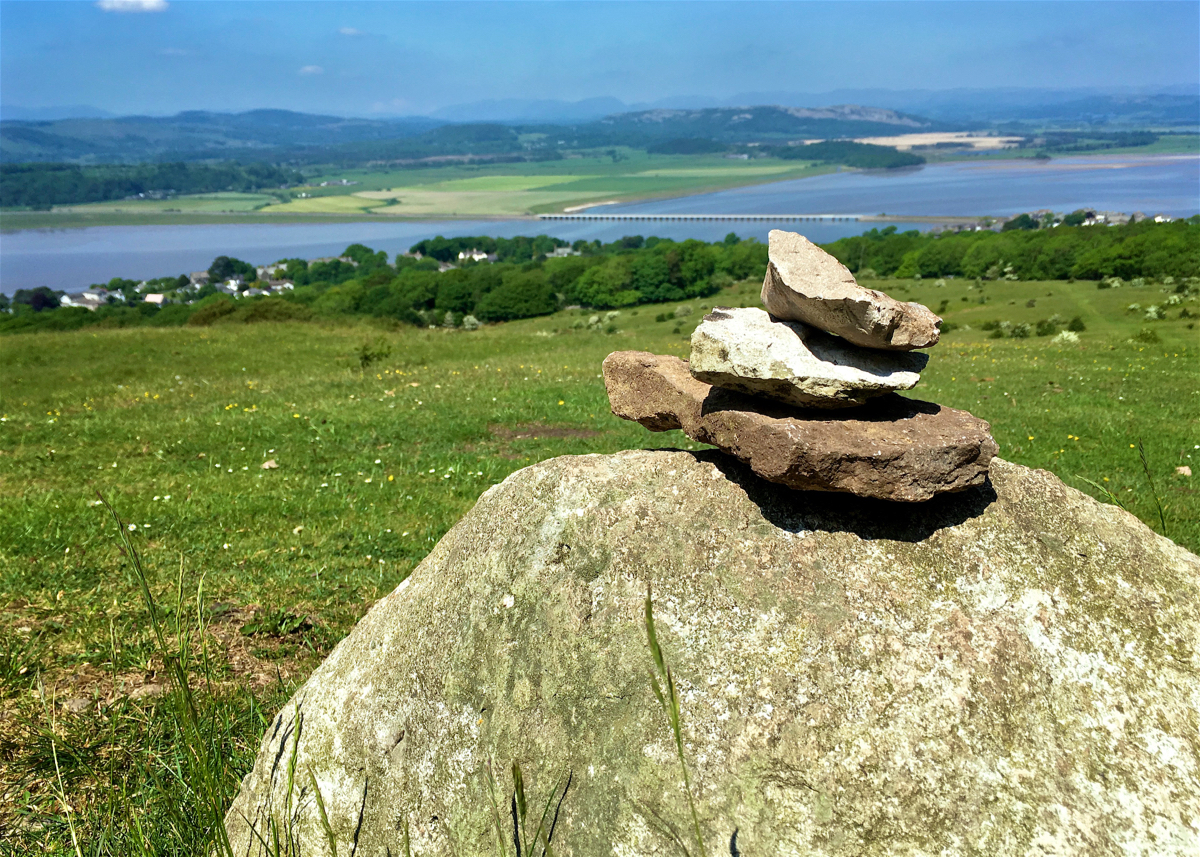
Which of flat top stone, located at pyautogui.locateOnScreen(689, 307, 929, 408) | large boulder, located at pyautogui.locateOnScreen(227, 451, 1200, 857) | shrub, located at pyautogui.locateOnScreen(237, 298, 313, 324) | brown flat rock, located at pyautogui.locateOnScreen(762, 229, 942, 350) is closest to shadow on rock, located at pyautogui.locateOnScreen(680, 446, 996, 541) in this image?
large boulder, located at pyautogui.locateOnScreen(227, 451, 1200, 857)

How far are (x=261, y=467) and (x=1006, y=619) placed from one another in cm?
1190

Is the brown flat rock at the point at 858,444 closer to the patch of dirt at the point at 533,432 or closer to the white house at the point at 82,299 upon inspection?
the patch of dirt at the point at 533,432

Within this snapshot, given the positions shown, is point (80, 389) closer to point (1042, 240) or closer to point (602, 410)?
point (602, 410)

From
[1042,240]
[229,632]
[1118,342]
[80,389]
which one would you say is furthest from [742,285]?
[229,632]

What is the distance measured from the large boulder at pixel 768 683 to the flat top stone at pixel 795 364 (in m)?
0.62

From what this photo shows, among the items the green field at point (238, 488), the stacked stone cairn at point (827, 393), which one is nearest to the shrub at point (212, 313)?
the green field at point (238, 488)

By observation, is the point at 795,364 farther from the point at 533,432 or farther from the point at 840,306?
the point at 533,432

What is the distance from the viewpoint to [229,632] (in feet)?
24.9

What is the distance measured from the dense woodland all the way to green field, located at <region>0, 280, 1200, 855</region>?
32.4m

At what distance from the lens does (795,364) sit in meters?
4.42

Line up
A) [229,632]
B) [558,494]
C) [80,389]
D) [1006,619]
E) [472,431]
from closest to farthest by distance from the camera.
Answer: [1006,619] → [558,494] → [229,632] → [472,431] → [80,389]

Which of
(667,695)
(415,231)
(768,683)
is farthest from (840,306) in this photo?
(415,231)

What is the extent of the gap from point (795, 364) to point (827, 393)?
9.7 inches

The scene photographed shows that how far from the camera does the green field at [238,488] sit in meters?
5.48
